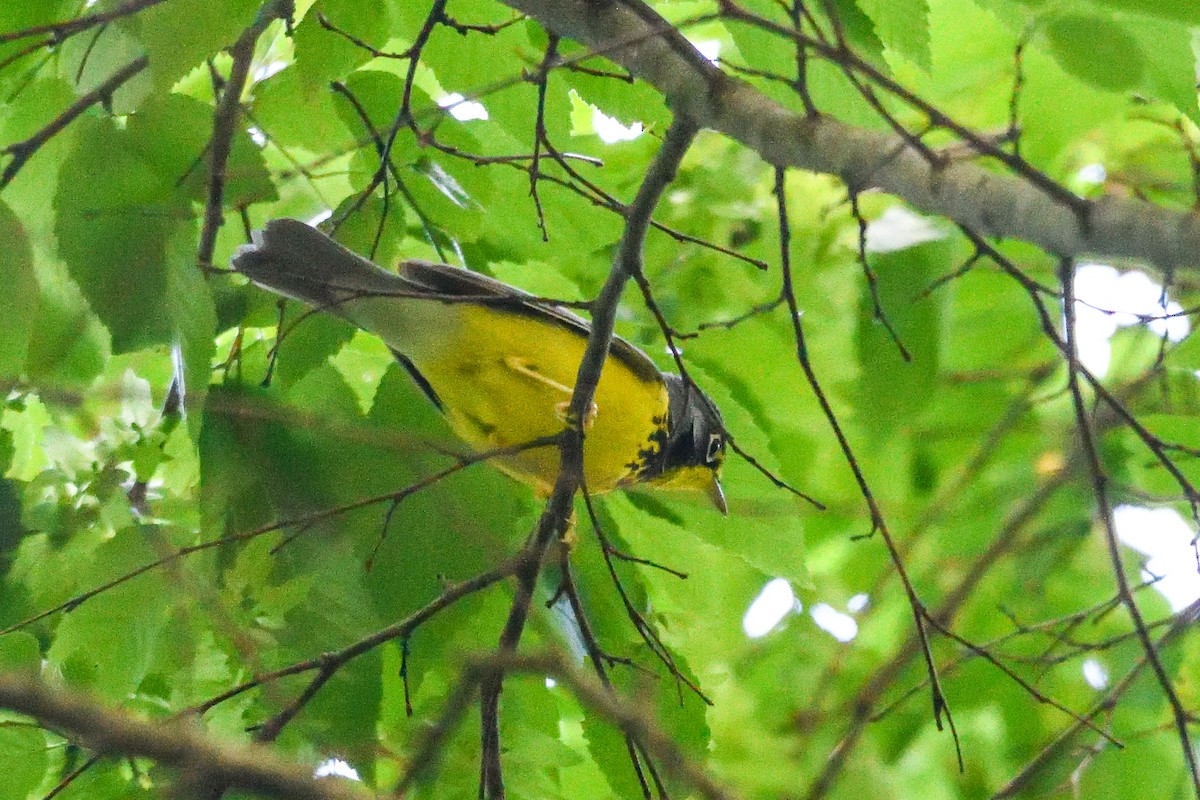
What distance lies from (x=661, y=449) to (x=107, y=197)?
1.79 metres

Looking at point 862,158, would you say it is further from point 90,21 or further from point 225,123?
point 225,123

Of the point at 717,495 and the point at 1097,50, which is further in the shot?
the point at 717,495

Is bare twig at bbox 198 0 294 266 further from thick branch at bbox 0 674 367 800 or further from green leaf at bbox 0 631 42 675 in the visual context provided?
thick branch at bbox 0 674 367 800

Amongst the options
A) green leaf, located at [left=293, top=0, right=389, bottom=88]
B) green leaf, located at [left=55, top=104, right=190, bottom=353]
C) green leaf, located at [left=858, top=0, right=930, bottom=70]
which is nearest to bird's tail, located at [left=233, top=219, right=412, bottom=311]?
green leaf, located at [left=55, top=104, right=190, bottom=353]

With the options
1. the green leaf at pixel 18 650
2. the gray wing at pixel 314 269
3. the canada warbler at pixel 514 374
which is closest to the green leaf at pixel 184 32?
the gray wing at pixel 314 269

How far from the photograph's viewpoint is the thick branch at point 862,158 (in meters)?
1.49

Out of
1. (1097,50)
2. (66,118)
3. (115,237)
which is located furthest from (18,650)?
(1097,50)

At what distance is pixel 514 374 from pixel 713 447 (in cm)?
76

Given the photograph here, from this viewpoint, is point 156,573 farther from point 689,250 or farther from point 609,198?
point 689,250

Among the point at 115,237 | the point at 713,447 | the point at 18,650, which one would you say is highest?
the point at 713,447

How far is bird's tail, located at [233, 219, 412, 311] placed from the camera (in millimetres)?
3061

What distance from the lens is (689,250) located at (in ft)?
14.0

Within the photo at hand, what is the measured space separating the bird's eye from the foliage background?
9.8 inches

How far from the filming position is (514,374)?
3.57 m
